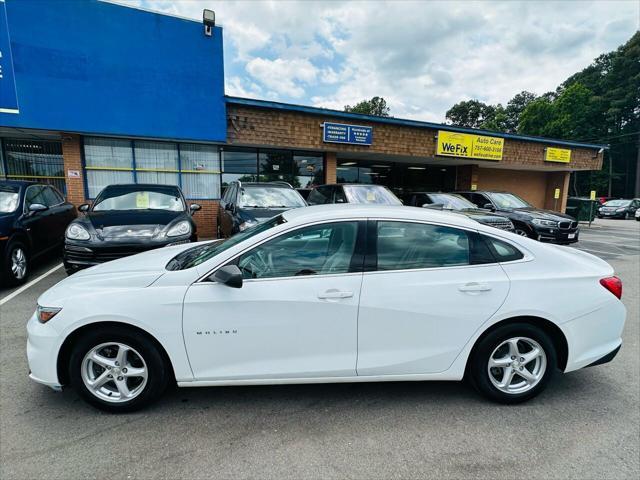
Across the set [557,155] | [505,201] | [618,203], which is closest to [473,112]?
[618,203]

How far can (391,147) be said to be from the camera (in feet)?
45.5

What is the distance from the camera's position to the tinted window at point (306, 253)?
8.43ft

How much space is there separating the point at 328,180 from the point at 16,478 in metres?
12.3

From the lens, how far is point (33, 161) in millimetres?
10898

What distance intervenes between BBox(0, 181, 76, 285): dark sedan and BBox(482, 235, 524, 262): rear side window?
6749mm

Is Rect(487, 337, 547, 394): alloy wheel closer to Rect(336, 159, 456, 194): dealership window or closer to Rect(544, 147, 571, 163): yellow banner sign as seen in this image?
Rect(336, 159, 456, 194): dealership window

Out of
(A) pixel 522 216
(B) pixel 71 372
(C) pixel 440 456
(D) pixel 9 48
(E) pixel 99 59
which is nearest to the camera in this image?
(C) pixel 440 456

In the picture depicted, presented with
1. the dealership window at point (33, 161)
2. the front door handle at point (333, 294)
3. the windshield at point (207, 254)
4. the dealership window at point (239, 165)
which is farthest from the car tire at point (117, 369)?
the dealership window at point (33, 161)

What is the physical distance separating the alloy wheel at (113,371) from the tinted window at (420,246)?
1.97 metres

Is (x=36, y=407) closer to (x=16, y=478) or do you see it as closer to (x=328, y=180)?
(x=16, y=478)

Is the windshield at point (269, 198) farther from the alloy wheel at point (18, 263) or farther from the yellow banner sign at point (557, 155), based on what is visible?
the yellow banner sign at point (557, 155)

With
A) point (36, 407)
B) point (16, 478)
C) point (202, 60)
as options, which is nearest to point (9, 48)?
point (202, 60)

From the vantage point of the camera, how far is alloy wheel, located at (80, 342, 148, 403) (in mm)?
2496

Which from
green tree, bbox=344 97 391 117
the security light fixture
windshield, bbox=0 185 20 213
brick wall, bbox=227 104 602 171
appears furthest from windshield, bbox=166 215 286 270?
green tree, bbox=344 97 391 117
